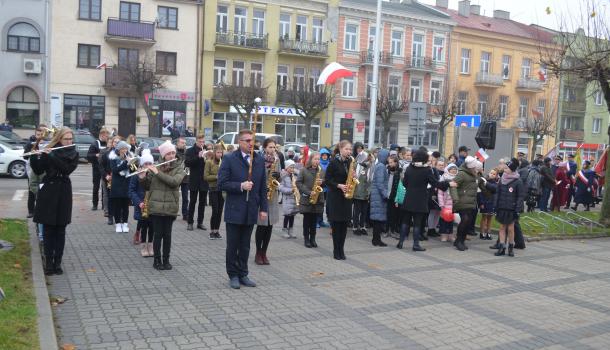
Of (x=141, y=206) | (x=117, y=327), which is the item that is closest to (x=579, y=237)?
(x=141, y=206)

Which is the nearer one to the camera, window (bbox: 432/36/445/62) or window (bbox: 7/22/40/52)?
window (bbox: 7/22/40/52)

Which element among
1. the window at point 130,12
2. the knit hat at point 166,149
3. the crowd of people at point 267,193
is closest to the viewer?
the crowd of people at point 267,193

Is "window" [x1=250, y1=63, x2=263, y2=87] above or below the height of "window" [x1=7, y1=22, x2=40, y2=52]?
below

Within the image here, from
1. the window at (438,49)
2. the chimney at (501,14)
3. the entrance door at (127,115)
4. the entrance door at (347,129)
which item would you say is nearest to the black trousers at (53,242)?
the entrance door at (127,115)

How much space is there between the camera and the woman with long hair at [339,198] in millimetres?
9875

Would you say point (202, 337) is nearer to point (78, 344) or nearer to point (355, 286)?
point (78, 344)

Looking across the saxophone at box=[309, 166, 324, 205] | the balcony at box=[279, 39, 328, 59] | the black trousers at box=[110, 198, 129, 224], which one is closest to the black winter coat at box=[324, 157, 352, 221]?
the saxophone at box=[309, 166, 324, 205]

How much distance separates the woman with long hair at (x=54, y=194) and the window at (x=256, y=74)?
33216 millimetres

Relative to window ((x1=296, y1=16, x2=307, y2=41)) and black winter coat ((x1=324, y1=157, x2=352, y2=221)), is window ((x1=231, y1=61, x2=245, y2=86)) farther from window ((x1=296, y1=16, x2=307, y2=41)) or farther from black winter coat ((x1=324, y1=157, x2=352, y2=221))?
black winter coat ((x1=324, y1=157, x2=352, y2=221))

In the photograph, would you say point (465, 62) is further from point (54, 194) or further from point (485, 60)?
point (54, 194)

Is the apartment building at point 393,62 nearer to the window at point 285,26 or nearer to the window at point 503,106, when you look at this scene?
the window at point 285,26

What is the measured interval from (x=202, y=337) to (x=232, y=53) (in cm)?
3735

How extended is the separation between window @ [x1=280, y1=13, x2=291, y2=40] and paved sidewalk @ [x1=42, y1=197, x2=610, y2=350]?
33.6 m

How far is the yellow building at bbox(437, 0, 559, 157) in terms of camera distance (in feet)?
163
